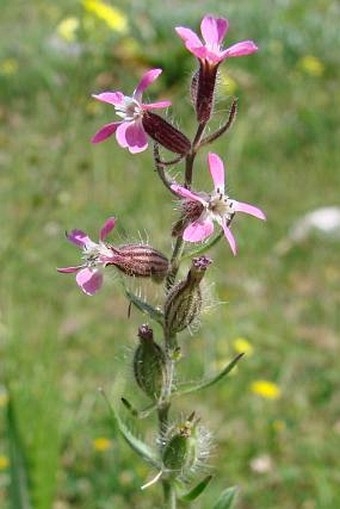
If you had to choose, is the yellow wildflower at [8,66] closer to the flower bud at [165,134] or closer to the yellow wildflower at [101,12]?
the yellow wildflower at [101,12]

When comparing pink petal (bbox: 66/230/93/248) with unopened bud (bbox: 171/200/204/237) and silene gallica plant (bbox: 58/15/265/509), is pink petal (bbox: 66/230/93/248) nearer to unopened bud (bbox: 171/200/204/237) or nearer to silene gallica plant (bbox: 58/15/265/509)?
silene gallica plant (bbox: 58/15/265/509)

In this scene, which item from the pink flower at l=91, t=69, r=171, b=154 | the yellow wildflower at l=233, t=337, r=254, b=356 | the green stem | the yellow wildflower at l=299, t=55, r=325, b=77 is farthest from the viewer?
the yellow wildflower at l=299, t=55, r=325, b=77

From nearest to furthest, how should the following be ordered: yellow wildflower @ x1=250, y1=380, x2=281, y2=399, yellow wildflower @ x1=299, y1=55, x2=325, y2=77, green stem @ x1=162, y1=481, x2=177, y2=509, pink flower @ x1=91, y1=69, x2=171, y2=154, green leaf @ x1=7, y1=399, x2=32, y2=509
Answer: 1. pink flower @ x1=91, y1=69, x2=171, y2=154
2. green stem @ x1=162, y1=481, x2=177, y2=509
3. green leaf @ x1=7, y1=399, x2=32, y2=509
4. yellow wildflower @ x1=250, y1=380, x2=281, y2=399
5. yellow wildflower @ x1=299, y1=55, x2=325, y2=77

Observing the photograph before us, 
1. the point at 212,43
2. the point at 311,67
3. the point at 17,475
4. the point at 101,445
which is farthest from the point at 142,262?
the point at 311,67

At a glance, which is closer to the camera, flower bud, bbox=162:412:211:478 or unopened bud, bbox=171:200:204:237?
unopened bud, bbox=171:200:204:237

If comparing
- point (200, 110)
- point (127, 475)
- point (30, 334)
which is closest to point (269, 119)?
point (30, 334)

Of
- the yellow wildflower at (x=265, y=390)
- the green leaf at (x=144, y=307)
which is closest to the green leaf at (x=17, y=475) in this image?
the green leaf at (x=144, y=307)

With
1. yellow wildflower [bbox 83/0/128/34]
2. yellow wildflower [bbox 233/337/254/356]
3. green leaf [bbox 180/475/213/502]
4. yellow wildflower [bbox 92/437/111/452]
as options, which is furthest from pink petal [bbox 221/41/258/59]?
yellow wildflower [bbox 233/337/254/356]

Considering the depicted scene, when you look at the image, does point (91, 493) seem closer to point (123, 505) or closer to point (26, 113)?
point (123, 505)
